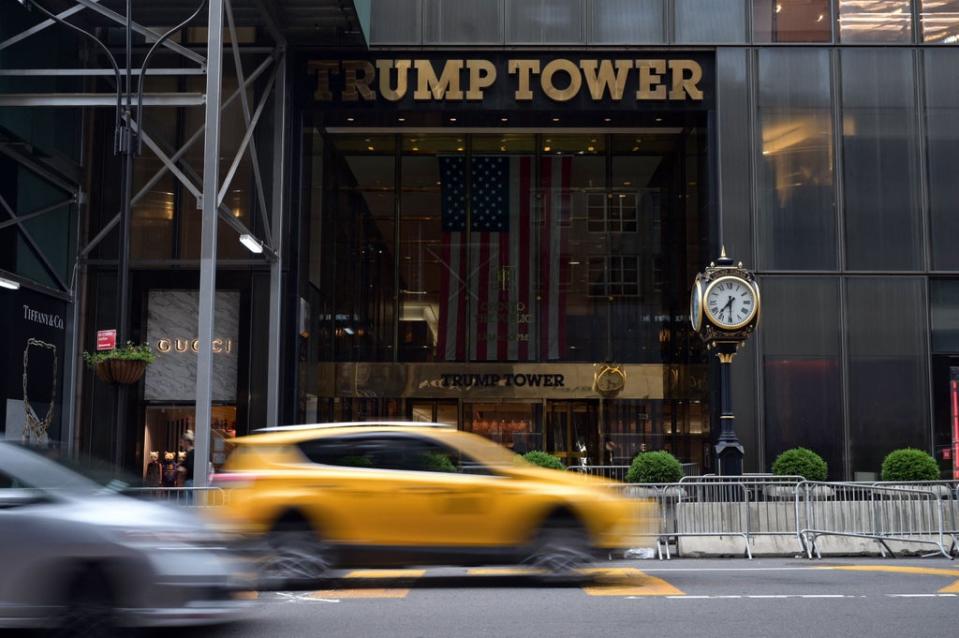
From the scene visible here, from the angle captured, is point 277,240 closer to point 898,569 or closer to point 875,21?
point 875,21

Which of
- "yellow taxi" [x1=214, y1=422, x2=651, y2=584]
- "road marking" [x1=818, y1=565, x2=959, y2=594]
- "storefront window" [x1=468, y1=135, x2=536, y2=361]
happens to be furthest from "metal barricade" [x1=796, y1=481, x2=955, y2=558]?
"storefront window" [x1=468, y1=135, x2=536, y2=361]

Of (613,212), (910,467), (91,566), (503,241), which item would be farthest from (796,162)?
(91,566)

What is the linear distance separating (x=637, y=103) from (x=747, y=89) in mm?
2391

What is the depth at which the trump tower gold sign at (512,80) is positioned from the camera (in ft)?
83.1

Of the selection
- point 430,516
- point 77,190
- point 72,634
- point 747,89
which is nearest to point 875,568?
point 430,516

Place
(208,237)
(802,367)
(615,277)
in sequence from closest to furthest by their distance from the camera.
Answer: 1. (208,237)
2. (802,367)
3. (615,277)

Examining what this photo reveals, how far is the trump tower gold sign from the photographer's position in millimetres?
25328

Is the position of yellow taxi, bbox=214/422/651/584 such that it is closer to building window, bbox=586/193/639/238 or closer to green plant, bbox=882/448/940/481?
green plant, bbox=882/448/940/481

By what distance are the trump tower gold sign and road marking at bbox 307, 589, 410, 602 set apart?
50.7ft

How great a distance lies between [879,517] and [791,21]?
1251 centimetres

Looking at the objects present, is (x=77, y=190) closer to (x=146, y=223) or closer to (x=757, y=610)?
(x=146, y=223)

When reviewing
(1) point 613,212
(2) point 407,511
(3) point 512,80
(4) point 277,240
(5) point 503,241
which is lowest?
(2) point 407,511

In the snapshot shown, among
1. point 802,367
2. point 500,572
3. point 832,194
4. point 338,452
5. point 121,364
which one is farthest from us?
point 832,194

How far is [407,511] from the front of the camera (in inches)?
468
